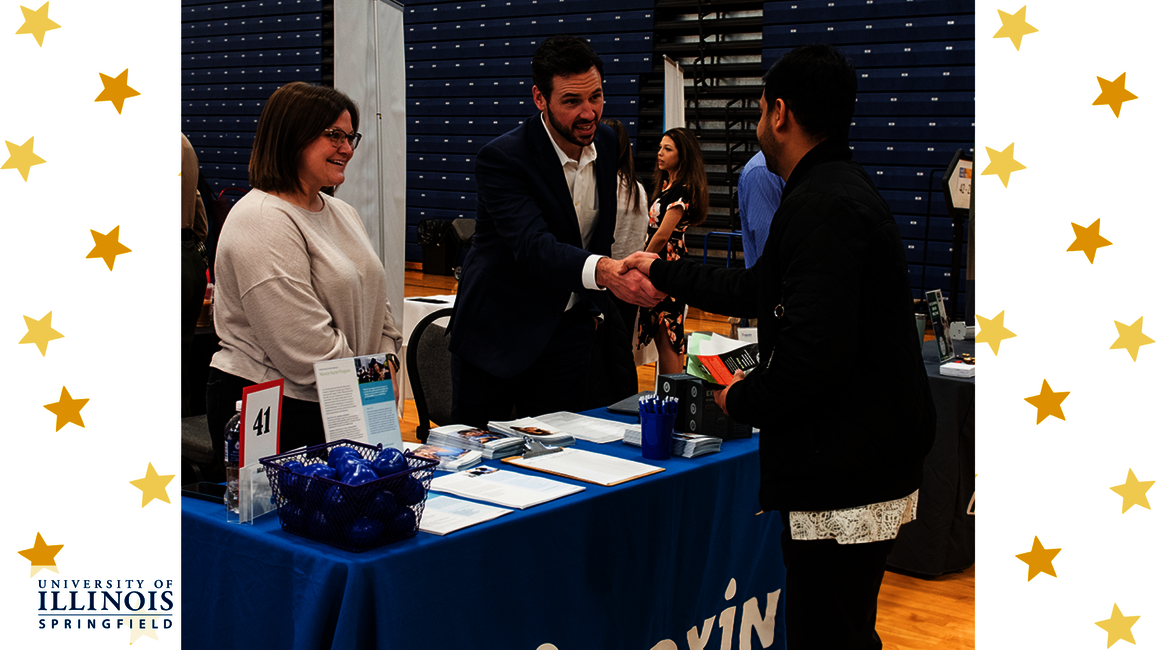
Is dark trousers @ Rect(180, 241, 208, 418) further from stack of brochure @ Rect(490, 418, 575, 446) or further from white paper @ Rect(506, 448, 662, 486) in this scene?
white paper @ Rect(506, 448, 662, 486)

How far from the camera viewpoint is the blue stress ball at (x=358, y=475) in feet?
4.46

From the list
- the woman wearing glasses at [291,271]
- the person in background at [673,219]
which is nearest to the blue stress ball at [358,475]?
the woman wearing glasses at [291,271]

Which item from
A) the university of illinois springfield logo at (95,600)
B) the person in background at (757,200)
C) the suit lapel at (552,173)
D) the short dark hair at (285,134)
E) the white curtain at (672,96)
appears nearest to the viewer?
the university of illinois springfield logo at (95,600)

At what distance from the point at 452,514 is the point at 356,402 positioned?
11.3 inches

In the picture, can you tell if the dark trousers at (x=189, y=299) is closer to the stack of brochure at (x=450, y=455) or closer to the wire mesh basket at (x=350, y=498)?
the stack of brochure at (x=450, y=455)

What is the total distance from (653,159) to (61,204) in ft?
30.8

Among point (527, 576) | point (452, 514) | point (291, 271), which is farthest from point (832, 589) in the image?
point (291, 271)

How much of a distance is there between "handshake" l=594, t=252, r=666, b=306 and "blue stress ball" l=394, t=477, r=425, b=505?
32.1 inches

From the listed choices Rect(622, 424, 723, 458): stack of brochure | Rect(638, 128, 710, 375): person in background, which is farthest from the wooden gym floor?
Rect(638, 128, 710, 375): person in background

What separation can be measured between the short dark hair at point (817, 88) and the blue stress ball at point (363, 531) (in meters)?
0.94

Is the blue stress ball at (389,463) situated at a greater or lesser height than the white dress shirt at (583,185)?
lesser

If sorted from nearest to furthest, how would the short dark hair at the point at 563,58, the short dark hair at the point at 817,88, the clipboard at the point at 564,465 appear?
the short dark hair at the point at 817,88
the clipboard at the point at 564,465
the short dark hair at the point at 563,58
